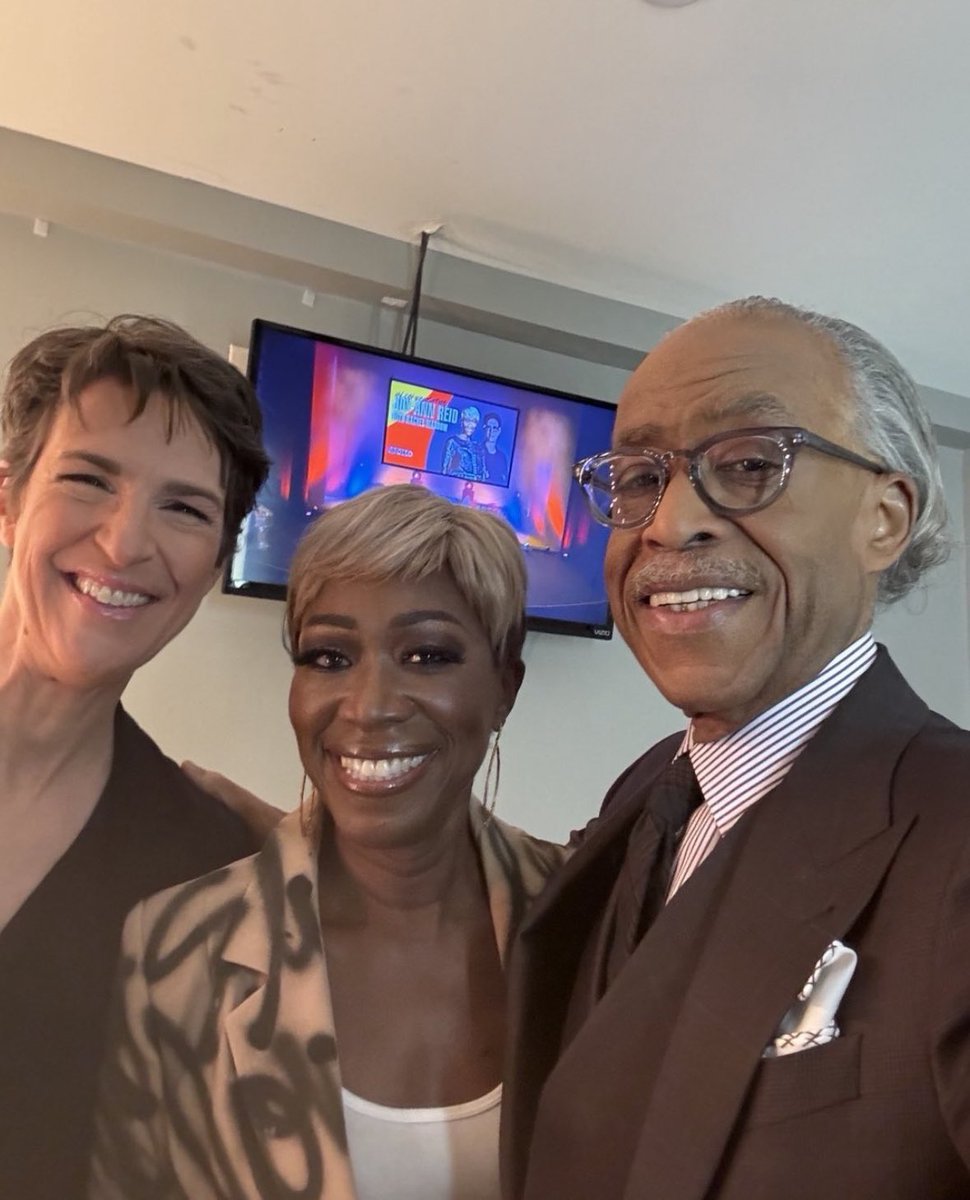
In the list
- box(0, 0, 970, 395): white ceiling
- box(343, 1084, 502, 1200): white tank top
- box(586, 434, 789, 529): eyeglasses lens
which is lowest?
box(343, 1084, 502, 1200): white tank top

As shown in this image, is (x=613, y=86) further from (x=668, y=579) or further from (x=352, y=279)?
(x=668, y=579)

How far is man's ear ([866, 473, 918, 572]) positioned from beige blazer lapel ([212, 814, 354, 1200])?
2.20 ft

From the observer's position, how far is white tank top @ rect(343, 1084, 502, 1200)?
0.94 metres

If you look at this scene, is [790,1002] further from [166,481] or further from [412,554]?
[166,481]

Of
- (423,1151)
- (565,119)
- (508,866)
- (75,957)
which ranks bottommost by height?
(423,1151)

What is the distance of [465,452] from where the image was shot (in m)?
1.65

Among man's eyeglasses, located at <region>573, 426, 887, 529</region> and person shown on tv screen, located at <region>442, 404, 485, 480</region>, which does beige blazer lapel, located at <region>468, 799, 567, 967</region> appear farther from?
person shown on tv screen, located at <region>442, 404, 485, 480</region>

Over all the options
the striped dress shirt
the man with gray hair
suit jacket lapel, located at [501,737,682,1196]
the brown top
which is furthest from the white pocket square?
the brown top

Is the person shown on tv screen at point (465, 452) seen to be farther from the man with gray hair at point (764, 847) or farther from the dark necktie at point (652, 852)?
the dark necktie at point (652, 852)

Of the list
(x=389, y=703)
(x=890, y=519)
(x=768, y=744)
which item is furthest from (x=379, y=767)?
(x=890, y=519)

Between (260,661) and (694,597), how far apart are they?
30.0 inches

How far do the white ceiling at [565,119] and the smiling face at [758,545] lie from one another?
2.55 ft

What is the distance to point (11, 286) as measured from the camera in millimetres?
1712

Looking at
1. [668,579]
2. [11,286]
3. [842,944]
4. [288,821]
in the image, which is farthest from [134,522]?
[11,286]
